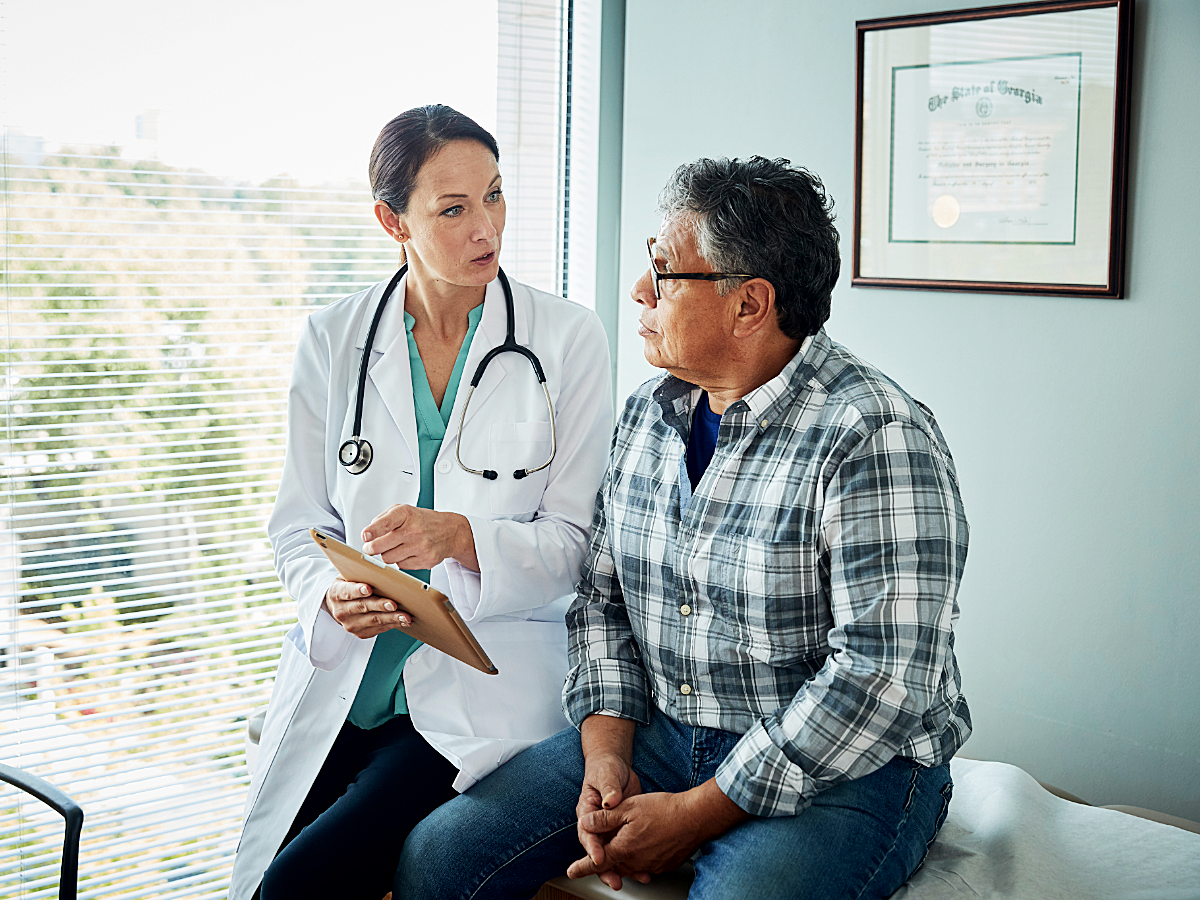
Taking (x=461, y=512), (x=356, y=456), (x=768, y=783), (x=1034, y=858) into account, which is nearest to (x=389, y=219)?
(x=356, y=456)

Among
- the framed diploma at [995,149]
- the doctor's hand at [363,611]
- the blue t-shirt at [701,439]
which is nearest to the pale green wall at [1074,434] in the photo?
the framed diploma at [995,149]

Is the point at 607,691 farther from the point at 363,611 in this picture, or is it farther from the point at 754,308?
the point at 754,308

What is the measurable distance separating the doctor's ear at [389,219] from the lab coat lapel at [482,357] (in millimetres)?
167

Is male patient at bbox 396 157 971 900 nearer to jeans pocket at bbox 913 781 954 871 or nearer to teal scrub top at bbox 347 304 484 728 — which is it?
jeans pocket at bbox 913 781 954 871

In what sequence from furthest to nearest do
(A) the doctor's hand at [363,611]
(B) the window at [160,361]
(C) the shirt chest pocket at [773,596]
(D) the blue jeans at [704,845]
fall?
(B) the window at [160,361] < (A) the doctor's hand at [363,611] < (C) the shirt chest pocket at [773,596] < (D) the blue jeans at [704,845]

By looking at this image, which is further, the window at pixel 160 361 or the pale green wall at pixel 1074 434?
the window at pixel 160 361

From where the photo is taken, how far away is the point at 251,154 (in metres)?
2.05

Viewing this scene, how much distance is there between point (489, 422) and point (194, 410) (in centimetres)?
73

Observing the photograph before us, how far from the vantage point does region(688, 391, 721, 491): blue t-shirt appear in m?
1.49

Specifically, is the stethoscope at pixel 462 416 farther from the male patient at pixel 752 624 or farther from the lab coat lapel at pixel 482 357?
the male patient at pixel 752 624

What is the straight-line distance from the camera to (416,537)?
1.46 metres

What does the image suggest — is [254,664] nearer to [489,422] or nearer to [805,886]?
[489,422]

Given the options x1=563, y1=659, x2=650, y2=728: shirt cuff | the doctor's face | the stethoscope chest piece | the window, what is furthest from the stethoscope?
the window

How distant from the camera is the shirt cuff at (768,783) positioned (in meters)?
1.23
